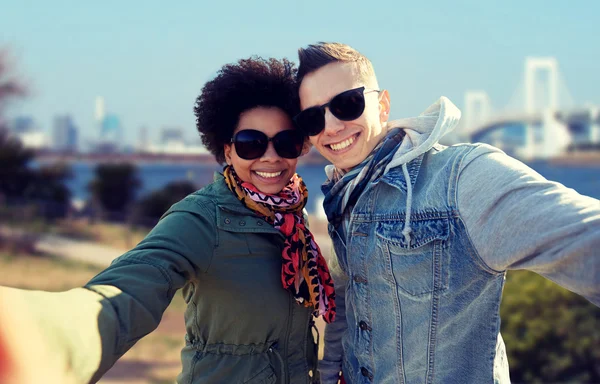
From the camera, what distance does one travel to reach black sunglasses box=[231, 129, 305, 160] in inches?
73.0

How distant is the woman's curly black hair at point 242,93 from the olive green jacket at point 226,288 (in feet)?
0.74

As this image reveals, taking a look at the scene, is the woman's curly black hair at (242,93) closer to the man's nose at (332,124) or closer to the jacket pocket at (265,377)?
the man's nose at (332,124)

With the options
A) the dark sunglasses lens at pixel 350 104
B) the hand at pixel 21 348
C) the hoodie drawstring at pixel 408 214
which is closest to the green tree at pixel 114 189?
the dark sunglasses lens at pixel 350 104

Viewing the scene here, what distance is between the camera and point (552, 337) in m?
5.73

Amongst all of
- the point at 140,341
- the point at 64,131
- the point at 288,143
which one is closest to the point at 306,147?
the point at 288,143

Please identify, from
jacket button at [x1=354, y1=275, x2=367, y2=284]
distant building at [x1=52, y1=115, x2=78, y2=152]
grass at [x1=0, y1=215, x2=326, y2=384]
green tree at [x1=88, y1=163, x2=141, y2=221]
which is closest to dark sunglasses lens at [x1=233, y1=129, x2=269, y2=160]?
jacket button at [x1=354, y1=275, x2=367, y2=284]

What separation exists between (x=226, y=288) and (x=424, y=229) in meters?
0.57

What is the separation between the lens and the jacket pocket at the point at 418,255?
4.78 ft

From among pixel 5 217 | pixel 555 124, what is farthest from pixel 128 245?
pixel 555 124

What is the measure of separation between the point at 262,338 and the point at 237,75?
84 cm

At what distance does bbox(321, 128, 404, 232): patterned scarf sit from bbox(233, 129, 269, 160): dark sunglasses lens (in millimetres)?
253

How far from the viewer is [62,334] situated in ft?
3.39

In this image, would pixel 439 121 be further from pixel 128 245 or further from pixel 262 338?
pixel 128 245

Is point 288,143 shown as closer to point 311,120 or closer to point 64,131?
point 311,120
